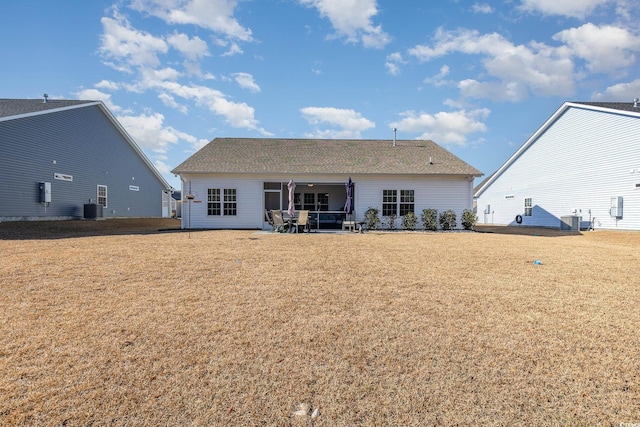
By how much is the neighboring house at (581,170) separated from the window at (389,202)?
1026 centimetres

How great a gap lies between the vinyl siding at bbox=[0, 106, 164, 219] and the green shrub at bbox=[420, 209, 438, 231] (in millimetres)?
19477

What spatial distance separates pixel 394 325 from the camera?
3977mm

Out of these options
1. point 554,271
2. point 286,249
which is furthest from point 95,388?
point 554,271

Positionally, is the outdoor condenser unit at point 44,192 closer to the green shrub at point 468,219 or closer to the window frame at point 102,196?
the window frame at point 102,196

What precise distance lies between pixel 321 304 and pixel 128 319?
2.40 meters

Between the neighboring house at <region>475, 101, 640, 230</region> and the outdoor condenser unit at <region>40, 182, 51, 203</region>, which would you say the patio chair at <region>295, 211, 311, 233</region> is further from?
the neighboring house at <region>475, 101, 640, 230</region>

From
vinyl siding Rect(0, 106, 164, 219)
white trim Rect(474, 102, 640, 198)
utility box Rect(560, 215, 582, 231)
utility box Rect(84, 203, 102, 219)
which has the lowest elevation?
utility box Rect(560, 215, 582, 231)

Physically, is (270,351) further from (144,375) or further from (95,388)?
(95,388)

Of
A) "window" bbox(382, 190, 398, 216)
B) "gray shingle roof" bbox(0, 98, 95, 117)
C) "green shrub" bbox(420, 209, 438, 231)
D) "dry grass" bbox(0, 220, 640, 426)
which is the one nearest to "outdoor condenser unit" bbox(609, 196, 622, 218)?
"green shrub" bbox(420, 209, 438, 231)

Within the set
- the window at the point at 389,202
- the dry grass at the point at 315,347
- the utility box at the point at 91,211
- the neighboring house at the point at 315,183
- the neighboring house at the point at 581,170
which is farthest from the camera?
the utility box at the point at 91,211

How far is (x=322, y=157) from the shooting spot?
62.0 ft

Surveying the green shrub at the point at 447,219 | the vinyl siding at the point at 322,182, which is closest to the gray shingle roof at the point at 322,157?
the vinyl siding at the point at 322,182

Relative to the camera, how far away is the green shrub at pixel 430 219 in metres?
17.0

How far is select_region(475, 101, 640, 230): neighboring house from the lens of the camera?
16641mm
